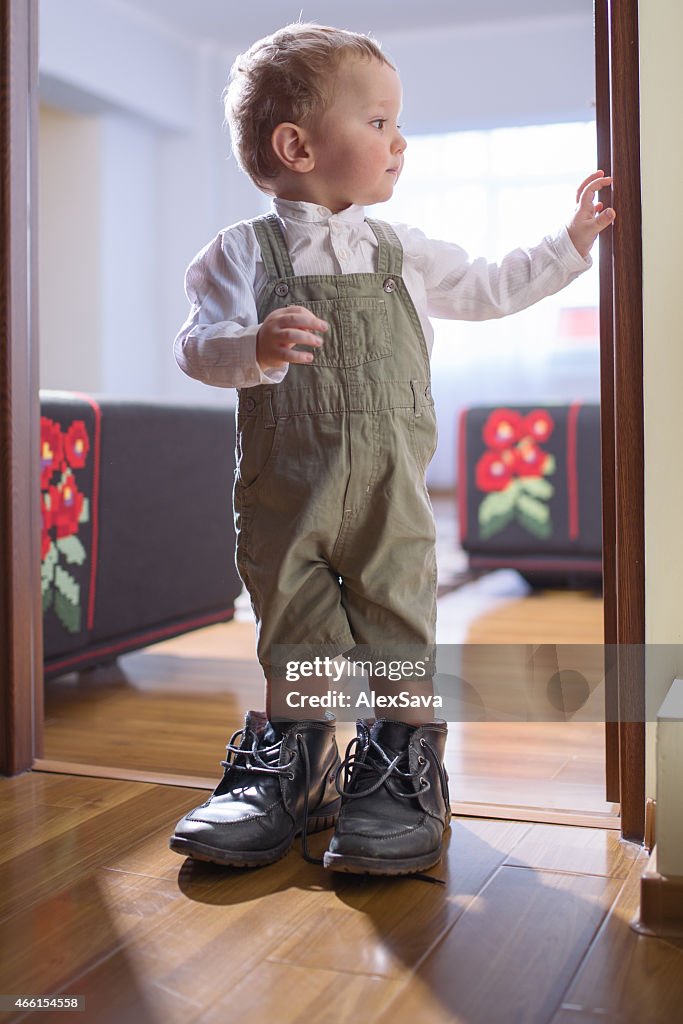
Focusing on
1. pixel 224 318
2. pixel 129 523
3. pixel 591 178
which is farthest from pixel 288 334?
pixel 129 523

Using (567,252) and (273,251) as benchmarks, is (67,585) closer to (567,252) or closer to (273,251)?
(273,251)

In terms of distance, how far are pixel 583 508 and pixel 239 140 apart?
1.90 metres

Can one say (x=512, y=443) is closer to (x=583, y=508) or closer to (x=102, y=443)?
(x=583, y=508)

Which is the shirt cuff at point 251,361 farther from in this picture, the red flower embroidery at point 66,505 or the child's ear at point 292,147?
the red flower embroidery at point 66,505

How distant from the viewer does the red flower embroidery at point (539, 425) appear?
2879 mm

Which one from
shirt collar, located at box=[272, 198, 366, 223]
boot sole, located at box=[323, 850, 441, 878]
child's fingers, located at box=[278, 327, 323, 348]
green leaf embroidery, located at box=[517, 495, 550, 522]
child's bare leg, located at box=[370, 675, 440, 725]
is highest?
shirt collar, located at box=[272, 198, 366, 223]

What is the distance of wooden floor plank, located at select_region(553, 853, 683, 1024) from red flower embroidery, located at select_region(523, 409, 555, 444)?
213cm

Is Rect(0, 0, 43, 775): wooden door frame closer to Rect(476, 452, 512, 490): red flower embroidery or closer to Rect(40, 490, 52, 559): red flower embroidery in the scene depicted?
Rect(40, 490, 52, 559): red flower embroidery

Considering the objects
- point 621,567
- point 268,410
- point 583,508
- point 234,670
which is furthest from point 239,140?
point 583,508

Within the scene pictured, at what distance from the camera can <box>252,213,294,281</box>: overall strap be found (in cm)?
103

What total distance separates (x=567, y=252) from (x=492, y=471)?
190cm

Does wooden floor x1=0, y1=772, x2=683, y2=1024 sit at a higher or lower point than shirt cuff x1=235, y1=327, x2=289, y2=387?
lower

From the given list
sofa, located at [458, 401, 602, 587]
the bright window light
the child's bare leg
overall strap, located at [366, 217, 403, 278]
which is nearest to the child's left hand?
overall strap, located at [366, 217, 403, 278]

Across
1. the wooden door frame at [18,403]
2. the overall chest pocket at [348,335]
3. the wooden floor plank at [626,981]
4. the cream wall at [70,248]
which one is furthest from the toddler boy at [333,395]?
the cream wall at [70,248]
